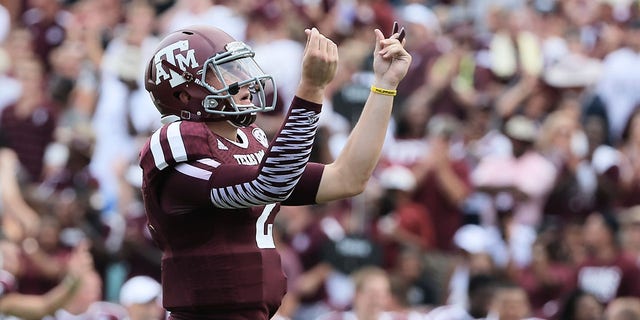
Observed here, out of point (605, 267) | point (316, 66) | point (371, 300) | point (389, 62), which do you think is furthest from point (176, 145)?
point (605, 267)

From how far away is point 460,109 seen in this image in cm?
1345

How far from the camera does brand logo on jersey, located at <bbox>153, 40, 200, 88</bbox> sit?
4926mm

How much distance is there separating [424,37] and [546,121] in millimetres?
2458

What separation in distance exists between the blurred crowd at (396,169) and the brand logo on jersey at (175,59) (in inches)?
169

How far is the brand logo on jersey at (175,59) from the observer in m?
4.93

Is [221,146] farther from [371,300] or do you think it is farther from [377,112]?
[371,300]

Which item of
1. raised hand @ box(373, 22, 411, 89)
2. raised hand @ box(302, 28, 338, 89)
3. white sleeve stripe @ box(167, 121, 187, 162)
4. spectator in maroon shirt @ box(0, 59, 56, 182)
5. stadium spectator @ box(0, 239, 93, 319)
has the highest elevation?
raised hand @ box(302, 28, 338, 89)

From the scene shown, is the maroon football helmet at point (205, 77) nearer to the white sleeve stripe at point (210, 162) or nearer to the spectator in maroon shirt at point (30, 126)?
the white sleeve stripe at point (210, 162)

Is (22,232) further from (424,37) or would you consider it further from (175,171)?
(175,171)

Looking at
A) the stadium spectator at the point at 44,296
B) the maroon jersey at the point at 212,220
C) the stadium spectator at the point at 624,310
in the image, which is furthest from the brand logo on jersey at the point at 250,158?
the stadium spectator at the point at 44,296

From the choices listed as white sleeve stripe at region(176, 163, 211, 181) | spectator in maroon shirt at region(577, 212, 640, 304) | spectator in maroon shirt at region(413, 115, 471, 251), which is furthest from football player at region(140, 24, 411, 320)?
spectator in maroon shirt at region(413, 115, 471, 251)

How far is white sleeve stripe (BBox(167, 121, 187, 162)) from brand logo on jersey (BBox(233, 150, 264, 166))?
22 cm

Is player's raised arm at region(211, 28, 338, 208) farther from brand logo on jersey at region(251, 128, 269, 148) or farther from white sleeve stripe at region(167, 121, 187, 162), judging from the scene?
brand logo on jersey at region(251, 128, 269, 148)

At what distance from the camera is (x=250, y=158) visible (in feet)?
16.4
